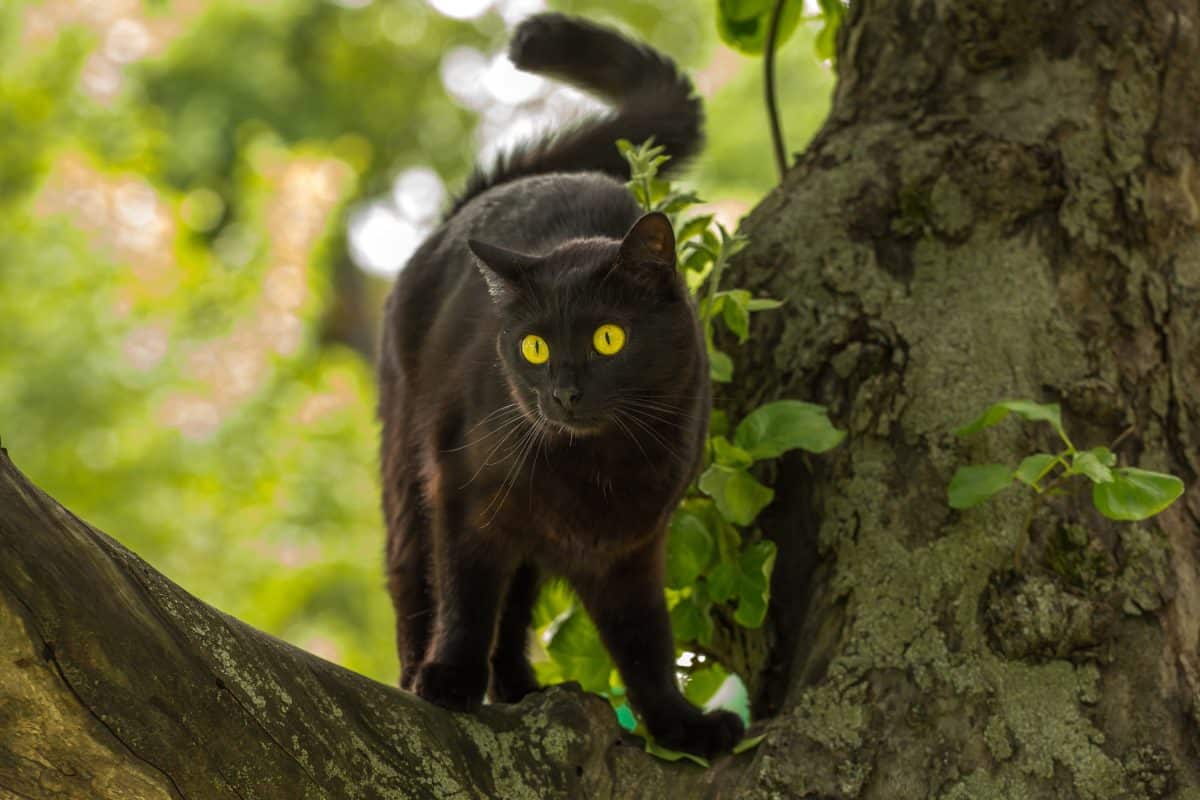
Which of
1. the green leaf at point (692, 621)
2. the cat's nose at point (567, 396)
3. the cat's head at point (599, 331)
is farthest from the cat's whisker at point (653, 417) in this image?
the green leaf at point (692, 621)

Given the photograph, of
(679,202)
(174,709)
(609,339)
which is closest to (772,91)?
(679,202)

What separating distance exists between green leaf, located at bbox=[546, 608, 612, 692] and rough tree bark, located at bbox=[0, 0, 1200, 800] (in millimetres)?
318

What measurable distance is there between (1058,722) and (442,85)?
11.6 meters

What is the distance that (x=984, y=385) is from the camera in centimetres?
211

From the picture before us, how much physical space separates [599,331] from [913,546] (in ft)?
1.98

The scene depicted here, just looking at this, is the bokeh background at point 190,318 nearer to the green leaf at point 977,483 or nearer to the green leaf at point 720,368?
the green leaf at point 720,368

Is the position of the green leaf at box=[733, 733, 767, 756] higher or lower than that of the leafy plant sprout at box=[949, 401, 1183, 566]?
lower

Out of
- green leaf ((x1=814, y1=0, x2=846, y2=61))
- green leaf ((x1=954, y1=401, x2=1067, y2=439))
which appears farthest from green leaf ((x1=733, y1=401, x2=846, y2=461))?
green leaf ((x1=814, y1=0, x2=846, y2=61))

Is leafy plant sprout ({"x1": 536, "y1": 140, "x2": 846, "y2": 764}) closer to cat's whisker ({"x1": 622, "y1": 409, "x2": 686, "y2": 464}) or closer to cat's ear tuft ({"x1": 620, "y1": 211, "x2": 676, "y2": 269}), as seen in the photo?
cat's whisker ({"x1": 622, "y1": 409, "x2": 686, "y2": 464})

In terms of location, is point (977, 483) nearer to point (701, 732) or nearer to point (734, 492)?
point (734, 492)

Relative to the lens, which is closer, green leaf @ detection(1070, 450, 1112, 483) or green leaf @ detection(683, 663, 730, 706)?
green leaf @ detection(1070, 450, 1112, 483)

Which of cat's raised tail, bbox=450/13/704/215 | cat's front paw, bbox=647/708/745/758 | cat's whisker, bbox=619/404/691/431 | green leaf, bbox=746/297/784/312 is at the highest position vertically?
cat's raised tail, bbox=450/13/704/215

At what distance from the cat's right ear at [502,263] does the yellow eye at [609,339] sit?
16 cm

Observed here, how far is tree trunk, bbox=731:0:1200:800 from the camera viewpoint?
5.83ft
